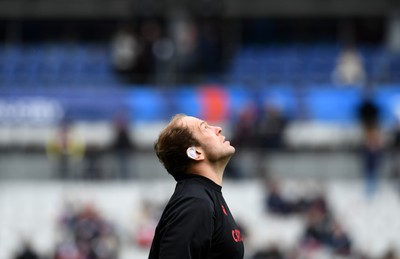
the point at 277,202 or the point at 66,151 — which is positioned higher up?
the point at 66,151

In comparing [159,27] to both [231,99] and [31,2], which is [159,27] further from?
[231,99]

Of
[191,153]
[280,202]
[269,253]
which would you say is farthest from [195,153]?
[280,202]

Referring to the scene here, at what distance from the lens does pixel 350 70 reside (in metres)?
20.4

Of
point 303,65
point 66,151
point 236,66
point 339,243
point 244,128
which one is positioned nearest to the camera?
point 339,243

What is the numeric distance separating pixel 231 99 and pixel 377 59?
3.89 m

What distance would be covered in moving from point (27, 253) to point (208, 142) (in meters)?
10.0

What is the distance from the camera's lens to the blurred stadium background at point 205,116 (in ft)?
48.3

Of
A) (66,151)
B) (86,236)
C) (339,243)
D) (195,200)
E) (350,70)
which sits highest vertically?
(195,200)

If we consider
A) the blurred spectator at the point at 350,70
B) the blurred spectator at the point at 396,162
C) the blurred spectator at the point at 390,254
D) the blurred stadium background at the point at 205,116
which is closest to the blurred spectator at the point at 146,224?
the blurred stadium background at the point at 205,116

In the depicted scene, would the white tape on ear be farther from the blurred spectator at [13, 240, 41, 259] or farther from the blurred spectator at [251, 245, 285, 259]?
the blurred spectator at [13, 240, 41, 259]

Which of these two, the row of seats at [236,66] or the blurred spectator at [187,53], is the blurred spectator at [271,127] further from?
the blurred spectator at [187,53]

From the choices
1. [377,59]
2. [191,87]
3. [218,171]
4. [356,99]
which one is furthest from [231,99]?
[218,171]

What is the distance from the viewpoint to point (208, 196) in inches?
149

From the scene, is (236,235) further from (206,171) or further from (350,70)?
(350,70)
